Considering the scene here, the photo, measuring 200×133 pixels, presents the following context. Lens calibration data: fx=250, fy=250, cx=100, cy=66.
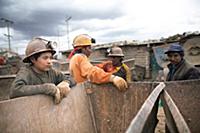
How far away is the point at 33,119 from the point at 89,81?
2.96 feet

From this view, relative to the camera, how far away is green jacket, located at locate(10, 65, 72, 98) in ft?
7.77

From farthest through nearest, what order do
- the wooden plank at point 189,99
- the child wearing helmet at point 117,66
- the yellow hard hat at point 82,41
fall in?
the child wearing helmet at point 117,66, the yellow hard hat at point 82,41, the wooden plank at point 189,99

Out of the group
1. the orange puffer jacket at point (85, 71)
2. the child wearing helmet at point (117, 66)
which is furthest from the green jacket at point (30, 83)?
the child wearing helmet at point (117, 66)

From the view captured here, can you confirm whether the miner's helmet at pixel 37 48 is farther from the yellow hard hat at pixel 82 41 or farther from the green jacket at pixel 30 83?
the yellow hard hat at pixel 82 41

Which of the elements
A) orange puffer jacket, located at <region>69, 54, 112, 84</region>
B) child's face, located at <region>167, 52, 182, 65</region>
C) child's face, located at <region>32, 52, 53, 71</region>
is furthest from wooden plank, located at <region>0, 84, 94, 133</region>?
child's face, located at <region>167, 52, 182, 65</region>

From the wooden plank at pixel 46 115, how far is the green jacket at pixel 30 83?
0.08 metres

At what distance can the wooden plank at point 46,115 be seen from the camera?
85.9 inches

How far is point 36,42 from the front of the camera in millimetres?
2668

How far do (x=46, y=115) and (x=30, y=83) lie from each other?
0.37 meters

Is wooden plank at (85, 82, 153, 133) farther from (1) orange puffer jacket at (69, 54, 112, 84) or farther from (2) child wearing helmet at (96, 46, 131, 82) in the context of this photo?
(2) child wearing helmet at (96, 46, 131, 82)

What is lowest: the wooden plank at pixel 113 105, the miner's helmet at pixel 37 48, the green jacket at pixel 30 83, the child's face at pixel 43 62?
the wooden plank at pixel 113 105

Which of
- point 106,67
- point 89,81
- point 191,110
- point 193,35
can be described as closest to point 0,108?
point 89,81

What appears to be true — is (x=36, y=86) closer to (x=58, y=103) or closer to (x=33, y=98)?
(x=33, y=98)

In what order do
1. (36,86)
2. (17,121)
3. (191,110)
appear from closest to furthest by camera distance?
(17,121) < (36,86) < (191,110)
